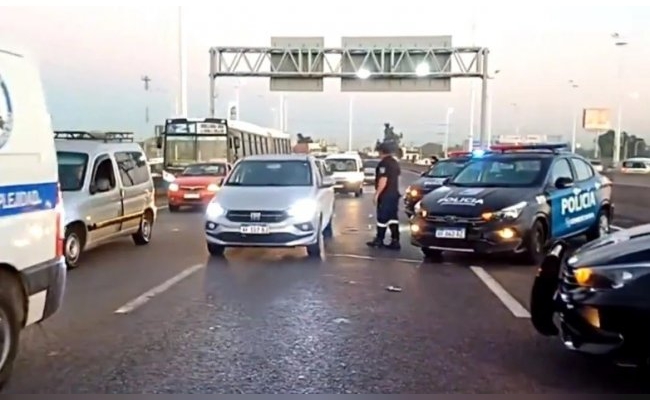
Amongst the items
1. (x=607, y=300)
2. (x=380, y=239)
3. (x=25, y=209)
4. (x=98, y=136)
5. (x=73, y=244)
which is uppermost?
(x=98, y=136)

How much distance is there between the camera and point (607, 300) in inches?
202

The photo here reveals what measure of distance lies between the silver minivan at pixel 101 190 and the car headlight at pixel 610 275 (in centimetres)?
734

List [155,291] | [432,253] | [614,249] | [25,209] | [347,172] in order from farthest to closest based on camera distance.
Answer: [347,172]
[432,253]
[155,291]
[614,249]
[25,209]

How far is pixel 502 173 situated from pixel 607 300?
7227 millimetres

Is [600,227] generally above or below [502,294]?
above

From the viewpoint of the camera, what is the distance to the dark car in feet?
16.4

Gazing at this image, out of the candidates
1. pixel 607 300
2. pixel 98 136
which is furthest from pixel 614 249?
pixel 98 136

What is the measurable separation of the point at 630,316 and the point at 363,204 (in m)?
21.2

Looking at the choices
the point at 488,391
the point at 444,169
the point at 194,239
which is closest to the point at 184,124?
the point at 444,169

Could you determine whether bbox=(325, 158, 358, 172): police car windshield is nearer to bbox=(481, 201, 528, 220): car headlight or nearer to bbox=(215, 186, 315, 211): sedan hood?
bbox=(215, 186, 315, 211): sedan hood

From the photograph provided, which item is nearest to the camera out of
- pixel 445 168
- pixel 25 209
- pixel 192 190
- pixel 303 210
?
pixel 25 209

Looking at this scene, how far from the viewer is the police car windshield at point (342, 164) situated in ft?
104

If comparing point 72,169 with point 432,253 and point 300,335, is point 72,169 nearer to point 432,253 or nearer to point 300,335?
point 432,253

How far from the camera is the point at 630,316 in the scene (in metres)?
5.02
